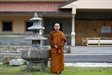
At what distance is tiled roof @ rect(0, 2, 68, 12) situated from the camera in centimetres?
2304

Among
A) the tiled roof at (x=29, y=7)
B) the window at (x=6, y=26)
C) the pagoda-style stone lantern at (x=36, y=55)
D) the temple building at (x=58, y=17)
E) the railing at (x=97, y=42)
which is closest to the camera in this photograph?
the pagoda-style stone lantern at (x=36, y=55)

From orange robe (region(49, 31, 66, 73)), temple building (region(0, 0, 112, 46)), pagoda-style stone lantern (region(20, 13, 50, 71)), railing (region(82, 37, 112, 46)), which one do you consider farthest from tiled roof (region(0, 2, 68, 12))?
orange robe (region(49, 31, 66, 73))

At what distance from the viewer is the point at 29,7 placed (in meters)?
23.8

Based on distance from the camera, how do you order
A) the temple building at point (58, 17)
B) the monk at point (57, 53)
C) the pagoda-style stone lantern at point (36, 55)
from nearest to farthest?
the monk at point (57, 53) → the pagoda-style stone lantern at point (36, 55) → the temple building at point (58, 17)

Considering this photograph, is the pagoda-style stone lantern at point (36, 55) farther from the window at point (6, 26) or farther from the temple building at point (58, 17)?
the window at point (6, 26)

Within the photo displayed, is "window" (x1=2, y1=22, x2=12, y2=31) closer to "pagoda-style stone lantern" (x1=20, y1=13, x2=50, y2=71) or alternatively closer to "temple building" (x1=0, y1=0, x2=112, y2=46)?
"temple building" (x1=0, y1=0, x2=112, y2=46)

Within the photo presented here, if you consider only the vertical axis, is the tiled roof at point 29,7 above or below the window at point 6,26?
above

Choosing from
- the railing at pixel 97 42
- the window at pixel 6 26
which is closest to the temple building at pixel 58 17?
the window at pixel 6 26

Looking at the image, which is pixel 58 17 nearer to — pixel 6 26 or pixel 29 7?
pixel 29 7

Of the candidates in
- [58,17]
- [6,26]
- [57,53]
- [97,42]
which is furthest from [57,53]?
[6,26]

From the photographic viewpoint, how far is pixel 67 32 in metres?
25.3

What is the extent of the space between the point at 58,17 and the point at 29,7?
2.97 meters

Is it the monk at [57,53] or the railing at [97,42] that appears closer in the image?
the monk at [57,53]

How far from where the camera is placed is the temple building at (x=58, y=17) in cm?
2252
